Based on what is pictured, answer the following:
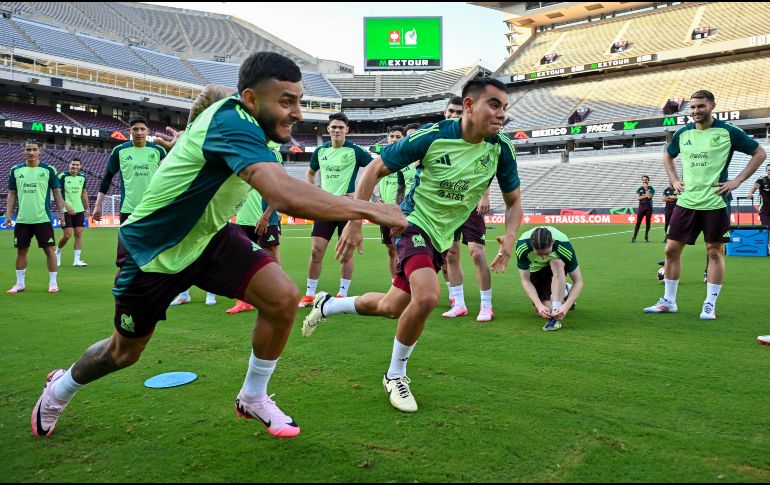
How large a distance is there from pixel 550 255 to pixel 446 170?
2.51 m

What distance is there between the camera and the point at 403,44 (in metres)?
59.3

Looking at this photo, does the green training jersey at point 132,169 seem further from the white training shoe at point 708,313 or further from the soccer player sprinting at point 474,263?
the white training shoe at point 708,313

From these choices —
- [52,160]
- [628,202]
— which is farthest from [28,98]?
[628,202]

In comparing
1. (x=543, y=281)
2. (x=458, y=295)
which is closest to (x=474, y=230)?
(x=458, y=295)

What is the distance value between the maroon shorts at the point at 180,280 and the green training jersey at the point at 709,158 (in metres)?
5.73

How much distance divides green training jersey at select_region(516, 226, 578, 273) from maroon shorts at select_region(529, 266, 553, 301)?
0.13 meters

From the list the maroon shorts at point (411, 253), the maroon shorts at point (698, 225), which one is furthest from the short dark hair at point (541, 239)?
the maroon shorts at point (411, 253)

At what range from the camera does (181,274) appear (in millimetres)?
3162

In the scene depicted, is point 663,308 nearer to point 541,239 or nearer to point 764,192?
point 541,239

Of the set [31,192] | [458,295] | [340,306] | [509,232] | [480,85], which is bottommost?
[458,295]

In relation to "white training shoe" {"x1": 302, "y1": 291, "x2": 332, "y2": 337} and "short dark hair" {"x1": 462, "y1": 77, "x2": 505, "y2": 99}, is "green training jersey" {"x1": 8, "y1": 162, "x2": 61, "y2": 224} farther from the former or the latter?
"short dark hair" {"x1": 462, "y1": 77, "x2": 505, "y2": 99}

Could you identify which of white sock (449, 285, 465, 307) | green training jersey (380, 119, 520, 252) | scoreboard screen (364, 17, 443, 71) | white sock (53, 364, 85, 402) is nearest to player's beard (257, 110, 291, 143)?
green training jersey (380, 119, 520, 252)

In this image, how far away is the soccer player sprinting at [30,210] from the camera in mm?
9039

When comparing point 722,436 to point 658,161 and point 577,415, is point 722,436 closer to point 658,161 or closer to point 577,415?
point 577,415
